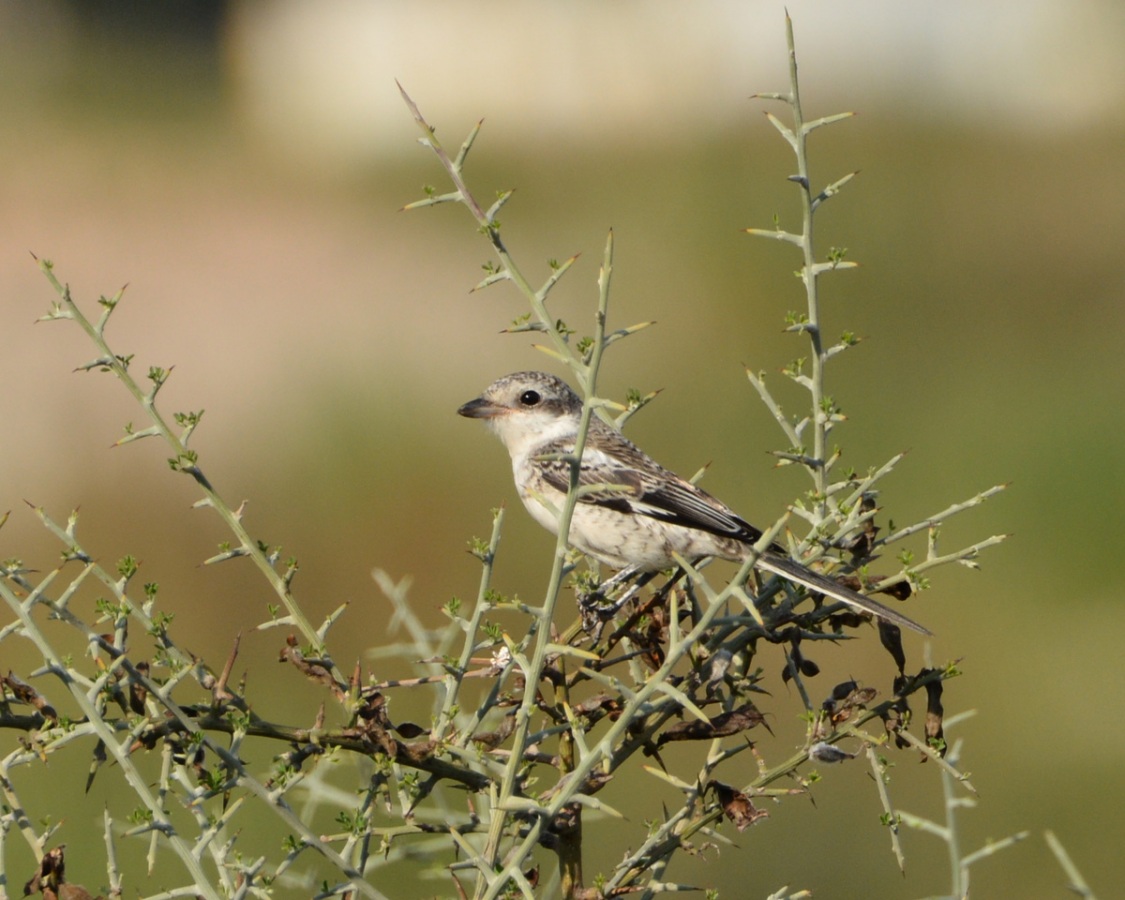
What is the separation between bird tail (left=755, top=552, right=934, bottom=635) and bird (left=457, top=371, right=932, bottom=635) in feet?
1.59

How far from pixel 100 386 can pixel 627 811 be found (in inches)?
259

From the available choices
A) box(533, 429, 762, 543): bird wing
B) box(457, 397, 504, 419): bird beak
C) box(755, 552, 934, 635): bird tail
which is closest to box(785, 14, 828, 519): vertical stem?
box(755, 552, 934, 635): bird tail

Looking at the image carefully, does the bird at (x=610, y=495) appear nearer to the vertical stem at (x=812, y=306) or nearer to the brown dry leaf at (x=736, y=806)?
the vertical stem at (x=812, y=306)

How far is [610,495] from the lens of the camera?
351cm

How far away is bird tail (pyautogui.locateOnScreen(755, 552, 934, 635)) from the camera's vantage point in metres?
2.37

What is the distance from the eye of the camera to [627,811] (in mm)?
6680

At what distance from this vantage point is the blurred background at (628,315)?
25.4 feet

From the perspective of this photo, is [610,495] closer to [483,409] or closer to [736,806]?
[483,409]

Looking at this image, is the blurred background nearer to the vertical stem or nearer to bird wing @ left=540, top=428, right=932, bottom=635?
bird wing @ left=540, top=428, right=932, bottom=635

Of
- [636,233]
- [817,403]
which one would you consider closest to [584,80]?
[636,233]

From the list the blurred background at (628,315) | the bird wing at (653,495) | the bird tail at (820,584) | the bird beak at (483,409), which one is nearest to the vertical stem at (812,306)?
the bird tail at (820,584)

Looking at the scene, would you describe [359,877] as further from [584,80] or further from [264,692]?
[584,80]

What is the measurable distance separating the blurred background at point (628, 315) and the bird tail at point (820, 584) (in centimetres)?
111

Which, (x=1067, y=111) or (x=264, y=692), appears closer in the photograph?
(x=264, y=692)
